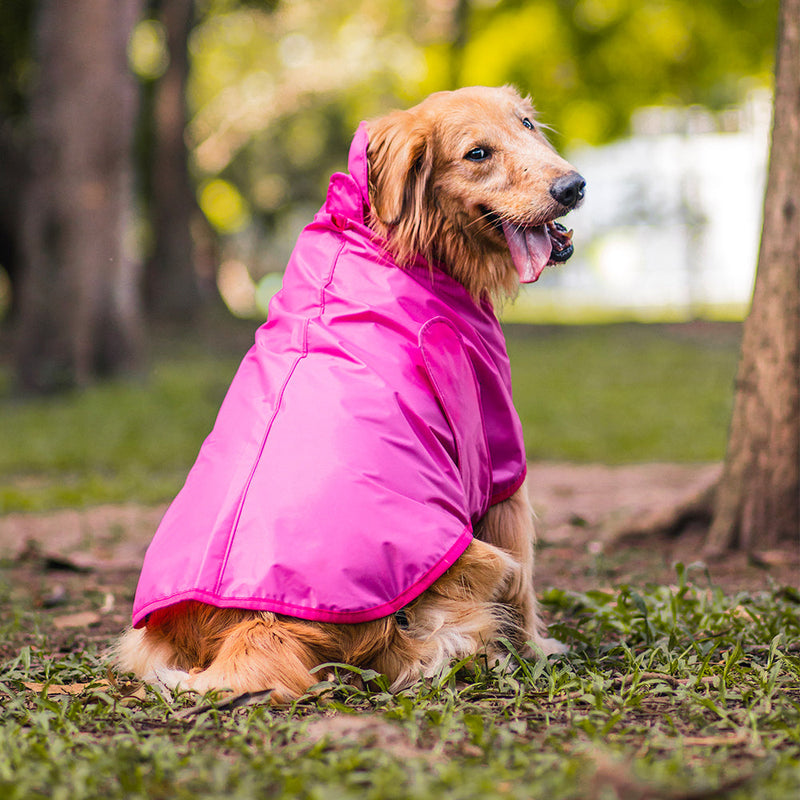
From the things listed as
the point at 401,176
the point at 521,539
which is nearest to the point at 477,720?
the point at 521,539

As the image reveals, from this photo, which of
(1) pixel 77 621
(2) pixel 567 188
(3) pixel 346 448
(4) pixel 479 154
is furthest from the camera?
(1) pixel 77 621

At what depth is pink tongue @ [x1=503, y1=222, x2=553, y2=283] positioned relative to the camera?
3365 mm

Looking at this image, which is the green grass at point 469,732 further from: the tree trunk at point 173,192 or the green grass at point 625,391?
the tree trunk at point 173,192

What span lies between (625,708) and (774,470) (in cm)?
209

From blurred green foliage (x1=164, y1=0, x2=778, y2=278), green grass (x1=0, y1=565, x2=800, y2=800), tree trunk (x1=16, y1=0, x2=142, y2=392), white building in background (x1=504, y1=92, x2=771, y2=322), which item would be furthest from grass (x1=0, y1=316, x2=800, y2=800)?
white building in background (x1=504, y1=92, x2=771, y2=322)

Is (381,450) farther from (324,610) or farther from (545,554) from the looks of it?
(545,554)

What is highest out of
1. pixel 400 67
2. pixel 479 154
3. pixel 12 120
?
pixel 400 67

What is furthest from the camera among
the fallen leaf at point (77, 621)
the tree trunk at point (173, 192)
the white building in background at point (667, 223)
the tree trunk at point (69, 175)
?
the white building in background at point (667, 223)

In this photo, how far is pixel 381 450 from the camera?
2.88m

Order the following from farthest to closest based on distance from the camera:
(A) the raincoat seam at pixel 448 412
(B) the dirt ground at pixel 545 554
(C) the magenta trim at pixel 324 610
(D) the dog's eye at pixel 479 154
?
(B) the dirt ground at pixel 545 554 < (D) the dog's eye at pixel 479 154 < (A) the raincoat seam at pixel 448 412 < (C) the magenta trim at pixel 324 610

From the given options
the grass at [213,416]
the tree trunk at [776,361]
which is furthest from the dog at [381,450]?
the grass at [213,416]

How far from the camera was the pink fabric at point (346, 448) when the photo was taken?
2762 mm

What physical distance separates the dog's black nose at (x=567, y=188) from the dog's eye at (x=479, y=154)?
257 mm

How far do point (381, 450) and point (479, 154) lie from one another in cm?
Answer: 111
